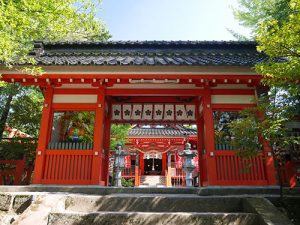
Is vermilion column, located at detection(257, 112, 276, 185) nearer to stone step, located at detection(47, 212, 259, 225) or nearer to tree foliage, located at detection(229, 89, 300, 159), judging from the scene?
tree foliage, located at detection(229, 89, 300, 159)

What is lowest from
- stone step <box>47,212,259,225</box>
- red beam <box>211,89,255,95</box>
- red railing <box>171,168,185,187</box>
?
stone step <box>47,212,259,225</box>

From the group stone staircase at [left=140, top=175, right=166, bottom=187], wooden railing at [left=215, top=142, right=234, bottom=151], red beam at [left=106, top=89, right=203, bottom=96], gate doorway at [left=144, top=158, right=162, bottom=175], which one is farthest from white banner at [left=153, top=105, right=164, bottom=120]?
gate doorway at [left=144, top=158, right=162, bottom=175]

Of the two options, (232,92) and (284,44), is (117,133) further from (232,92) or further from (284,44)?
(284,44)

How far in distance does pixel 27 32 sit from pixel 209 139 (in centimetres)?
606

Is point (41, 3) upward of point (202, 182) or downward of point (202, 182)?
upward

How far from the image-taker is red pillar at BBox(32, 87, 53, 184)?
736 cm

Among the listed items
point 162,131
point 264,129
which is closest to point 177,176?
point 162,131

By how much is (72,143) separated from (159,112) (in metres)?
3.95

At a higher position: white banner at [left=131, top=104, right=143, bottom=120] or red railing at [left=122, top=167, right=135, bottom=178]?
white banner at [left=131, top=104, right=143, bottom=120]

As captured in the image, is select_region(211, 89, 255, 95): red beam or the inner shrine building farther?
select_region(211, 89, 255, 95): red beam

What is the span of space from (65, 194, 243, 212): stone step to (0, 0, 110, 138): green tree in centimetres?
311

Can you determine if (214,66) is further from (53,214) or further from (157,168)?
(157,168)

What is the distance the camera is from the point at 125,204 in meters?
4.95

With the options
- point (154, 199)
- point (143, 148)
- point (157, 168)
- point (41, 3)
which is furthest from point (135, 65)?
point (157, 168)
